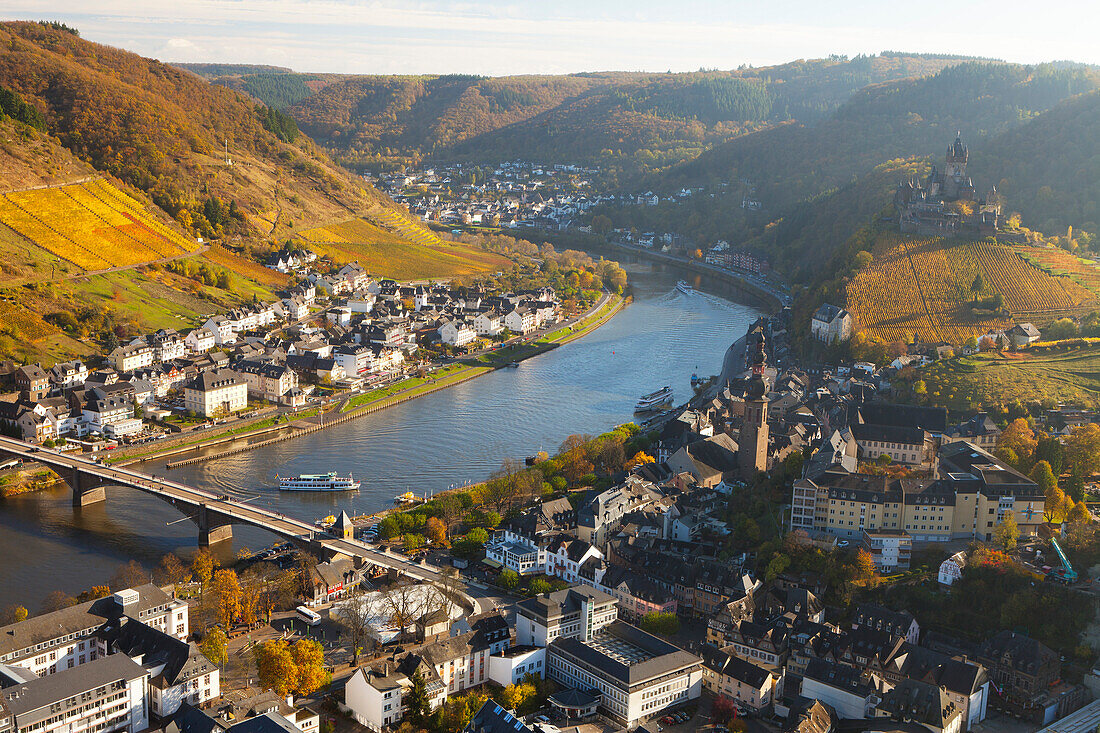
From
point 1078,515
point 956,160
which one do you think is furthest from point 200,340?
point 956,160

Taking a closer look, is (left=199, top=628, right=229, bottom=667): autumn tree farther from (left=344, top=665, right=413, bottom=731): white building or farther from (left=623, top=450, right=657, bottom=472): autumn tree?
(left=623, top=450, right=657, bottom=472): autumn tree

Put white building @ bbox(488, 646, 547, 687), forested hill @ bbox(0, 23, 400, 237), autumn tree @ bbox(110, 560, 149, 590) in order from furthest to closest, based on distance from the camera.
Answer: forested hill @ bbox(0, 23, 400, 237) < autumn tree @ bbox(110, 560, 149, 590) < white building @ bbox(488, 646, 547, 687)

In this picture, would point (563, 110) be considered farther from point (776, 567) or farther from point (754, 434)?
point (776, 567)

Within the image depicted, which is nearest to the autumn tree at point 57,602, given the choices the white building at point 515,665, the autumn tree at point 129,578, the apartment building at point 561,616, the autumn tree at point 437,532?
the autumn tree at point 129,578

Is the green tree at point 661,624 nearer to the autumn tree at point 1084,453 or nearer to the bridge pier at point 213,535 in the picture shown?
the bridge pier at point 213,535

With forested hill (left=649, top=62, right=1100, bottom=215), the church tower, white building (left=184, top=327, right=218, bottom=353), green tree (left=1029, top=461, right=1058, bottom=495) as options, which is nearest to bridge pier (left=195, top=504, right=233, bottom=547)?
the church tower
